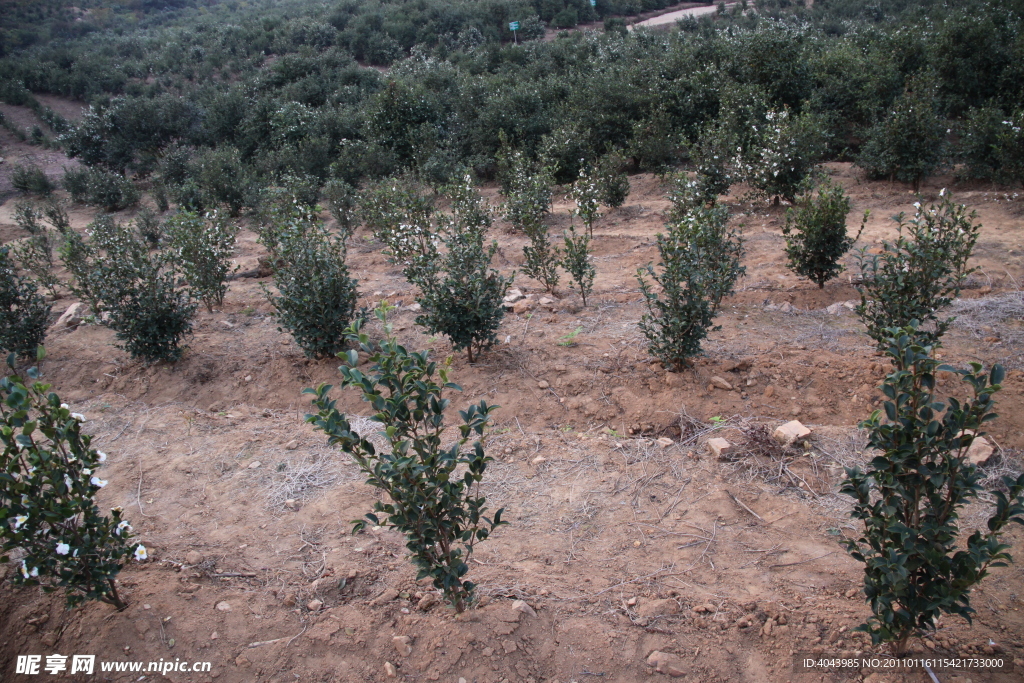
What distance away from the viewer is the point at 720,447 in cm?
385

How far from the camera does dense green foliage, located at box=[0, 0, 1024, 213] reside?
9984mm

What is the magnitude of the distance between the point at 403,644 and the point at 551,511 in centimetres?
117

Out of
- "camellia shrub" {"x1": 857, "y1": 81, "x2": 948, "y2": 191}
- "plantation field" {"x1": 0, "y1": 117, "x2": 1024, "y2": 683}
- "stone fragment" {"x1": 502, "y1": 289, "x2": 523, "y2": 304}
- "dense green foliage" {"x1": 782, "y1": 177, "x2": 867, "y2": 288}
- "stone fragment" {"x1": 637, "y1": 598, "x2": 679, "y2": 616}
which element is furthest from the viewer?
"camellia shrub" {"x1": 857, "y1": 81, "x2": 948, "y2": 191}

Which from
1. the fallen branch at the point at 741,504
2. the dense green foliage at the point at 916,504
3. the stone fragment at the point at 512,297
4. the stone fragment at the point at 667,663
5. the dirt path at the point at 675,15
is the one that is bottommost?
the stone fragment at the point at 512,297

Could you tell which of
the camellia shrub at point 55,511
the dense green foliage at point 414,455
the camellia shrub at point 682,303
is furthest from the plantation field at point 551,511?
the dense green foliage at point 414,455

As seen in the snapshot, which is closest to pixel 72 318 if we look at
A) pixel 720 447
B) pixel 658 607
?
pixel 720 447

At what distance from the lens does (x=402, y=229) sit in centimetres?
775

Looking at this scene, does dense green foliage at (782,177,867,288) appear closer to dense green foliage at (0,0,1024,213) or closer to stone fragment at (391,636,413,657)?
dense green foliage at (0,0,1024,213)

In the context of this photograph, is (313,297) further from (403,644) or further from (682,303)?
(403,644)

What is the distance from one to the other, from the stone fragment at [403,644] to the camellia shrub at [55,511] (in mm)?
1230

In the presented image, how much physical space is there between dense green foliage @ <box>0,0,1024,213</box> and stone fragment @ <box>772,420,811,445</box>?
658 cm

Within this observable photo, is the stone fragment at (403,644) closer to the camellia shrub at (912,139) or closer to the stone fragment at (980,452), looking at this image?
the stone fragment at (980,452)

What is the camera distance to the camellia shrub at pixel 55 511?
247 cm

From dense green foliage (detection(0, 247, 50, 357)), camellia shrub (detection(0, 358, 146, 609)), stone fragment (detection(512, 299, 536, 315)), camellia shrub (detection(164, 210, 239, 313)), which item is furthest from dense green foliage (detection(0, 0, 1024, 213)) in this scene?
camellia shrub (detection(0, 358, 146, 609))
